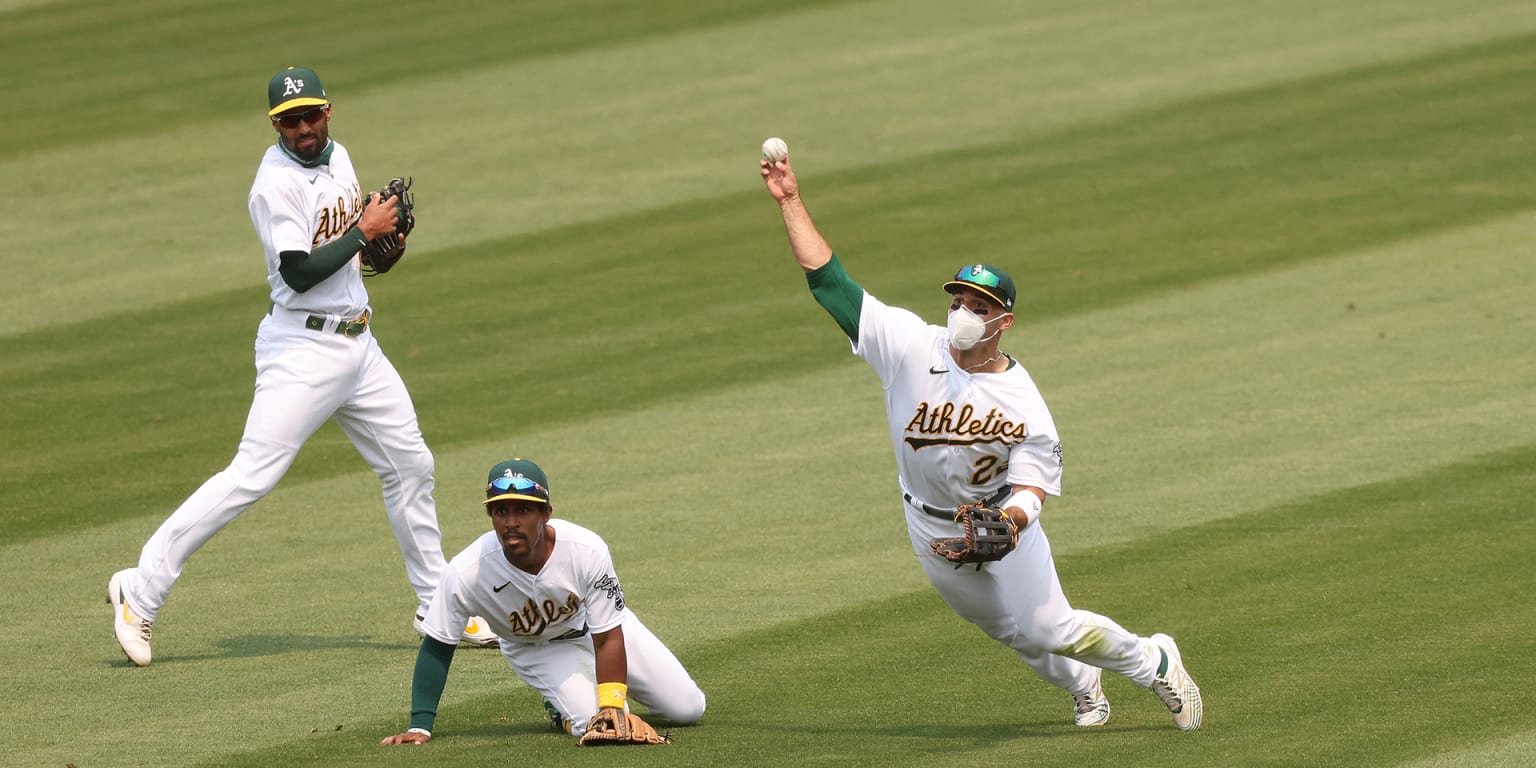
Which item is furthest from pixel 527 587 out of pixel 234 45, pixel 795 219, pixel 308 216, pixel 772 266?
pixel 234 45

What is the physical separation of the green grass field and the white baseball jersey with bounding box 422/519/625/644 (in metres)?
0.46

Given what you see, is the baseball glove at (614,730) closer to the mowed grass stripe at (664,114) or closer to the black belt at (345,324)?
the black belt at (345,324)

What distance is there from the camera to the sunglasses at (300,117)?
8.85m

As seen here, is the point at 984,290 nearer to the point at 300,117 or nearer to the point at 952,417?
the point at 952,417

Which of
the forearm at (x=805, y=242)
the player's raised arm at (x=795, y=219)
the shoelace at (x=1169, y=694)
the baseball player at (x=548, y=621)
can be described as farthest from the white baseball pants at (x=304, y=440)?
the shoelace at (x=1169, y=694)

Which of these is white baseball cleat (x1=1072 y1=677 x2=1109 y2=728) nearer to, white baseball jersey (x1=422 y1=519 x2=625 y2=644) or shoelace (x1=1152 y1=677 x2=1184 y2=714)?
shoelace (x1=1152 y1=677 x2=1184 y2=714)

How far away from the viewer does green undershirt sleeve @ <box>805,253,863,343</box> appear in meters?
7.49

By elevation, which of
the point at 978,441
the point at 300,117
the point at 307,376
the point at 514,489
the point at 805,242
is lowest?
the point at 514,489

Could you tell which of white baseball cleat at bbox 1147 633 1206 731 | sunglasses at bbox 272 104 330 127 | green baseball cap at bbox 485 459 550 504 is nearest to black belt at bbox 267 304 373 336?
sunglasses at bbox 272 104 330 127

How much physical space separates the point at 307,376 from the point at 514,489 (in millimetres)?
1848

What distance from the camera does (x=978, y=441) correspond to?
750 cm

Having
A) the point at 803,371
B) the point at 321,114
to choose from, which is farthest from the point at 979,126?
the point at 321,114

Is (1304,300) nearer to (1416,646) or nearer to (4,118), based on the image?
(1416,646)

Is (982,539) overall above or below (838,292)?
below
